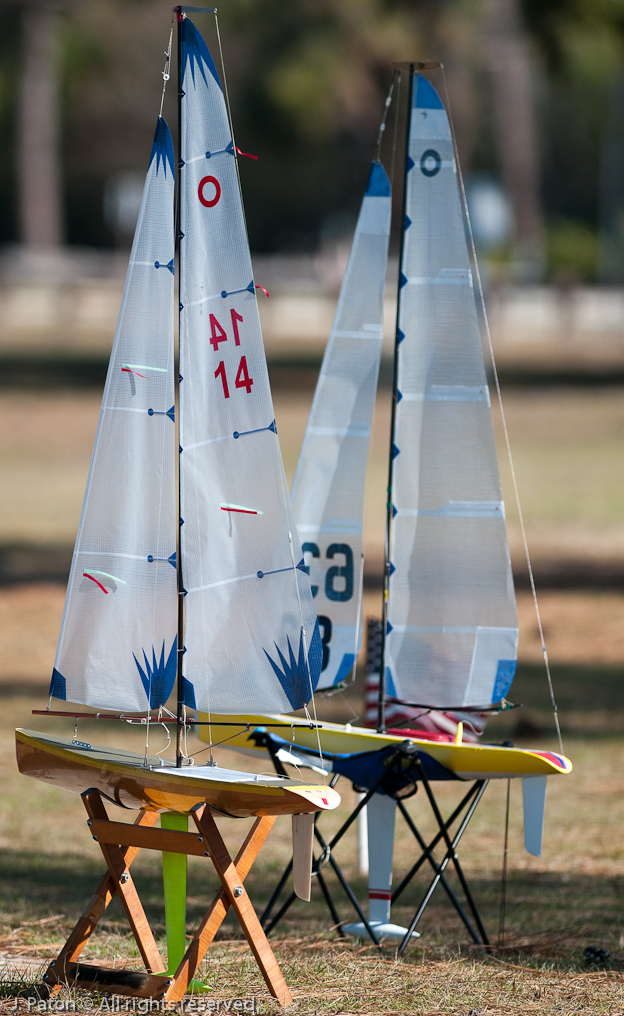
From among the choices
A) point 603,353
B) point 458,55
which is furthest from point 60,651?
point 458,55

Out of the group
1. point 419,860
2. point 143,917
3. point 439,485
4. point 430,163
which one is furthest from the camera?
point 430,163

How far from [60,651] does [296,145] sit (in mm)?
56912

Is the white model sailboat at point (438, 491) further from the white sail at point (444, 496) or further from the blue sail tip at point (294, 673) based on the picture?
the blue sail tip at point (294, 673)

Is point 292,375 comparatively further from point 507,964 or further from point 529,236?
point 507,964

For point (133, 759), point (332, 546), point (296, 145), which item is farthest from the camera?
point (296, 145)

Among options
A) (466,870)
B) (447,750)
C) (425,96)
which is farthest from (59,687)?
(466,870)

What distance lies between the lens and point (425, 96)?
23.9 ft

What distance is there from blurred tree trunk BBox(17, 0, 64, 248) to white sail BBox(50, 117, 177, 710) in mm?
40017

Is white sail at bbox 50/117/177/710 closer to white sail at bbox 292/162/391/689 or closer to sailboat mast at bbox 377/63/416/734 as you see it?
sailboat mast at bbox 377/63/416/734

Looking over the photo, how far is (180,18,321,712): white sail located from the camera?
5980mm

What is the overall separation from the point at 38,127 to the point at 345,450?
1791 inches

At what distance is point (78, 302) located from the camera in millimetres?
45531

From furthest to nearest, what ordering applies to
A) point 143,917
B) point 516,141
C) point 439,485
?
point 516,141 → point 439,485 → point 143,917

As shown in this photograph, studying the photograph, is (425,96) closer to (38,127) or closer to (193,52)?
(193,52)
